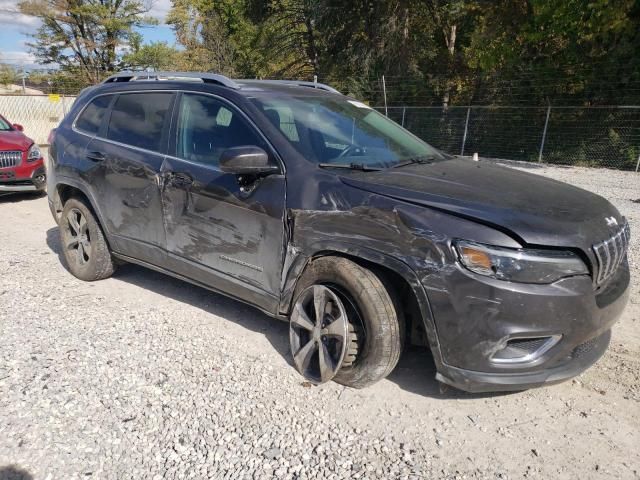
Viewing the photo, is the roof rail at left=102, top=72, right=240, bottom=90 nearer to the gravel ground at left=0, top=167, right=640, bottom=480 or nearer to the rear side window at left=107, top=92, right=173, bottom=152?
the rear side window at left=107, top=92, right=173, bottom=152

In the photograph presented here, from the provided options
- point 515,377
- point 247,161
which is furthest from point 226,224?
point 515,377

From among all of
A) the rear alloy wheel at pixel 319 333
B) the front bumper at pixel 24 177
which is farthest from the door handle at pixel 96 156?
the front bumper at pixel 24 177

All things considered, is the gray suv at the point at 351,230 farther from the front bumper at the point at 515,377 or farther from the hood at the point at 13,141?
the hood at the point at 13,141

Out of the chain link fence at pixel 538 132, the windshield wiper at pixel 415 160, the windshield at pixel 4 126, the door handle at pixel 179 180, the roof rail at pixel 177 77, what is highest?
the roof rail at pixel 177 77

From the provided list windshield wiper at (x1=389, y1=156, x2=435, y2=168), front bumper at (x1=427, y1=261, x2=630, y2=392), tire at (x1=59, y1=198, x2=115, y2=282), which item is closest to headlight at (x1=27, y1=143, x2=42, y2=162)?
tire at (x1=59, y1=198, x2=115, y2=282)

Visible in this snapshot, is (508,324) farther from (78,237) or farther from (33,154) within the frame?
(33,154)

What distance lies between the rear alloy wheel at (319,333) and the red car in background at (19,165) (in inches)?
292

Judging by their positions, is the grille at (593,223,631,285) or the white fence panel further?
the white fence panel

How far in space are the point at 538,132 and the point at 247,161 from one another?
53.9ft

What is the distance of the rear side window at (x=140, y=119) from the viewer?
399 cm

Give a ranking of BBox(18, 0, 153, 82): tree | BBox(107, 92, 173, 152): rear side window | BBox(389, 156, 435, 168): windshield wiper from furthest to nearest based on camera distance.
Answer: BBox(18, 0, 153, 82): tree → BBox(107, 92, 173, 152): rear side window → BBox(389, 156, 435, 168): windshield wiper

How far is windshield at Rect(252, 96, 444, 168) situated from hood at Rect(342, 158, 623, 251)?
303 mm

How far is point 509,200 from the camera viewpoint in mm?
2705

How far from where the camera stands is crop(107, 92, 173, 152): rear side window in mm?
3986
